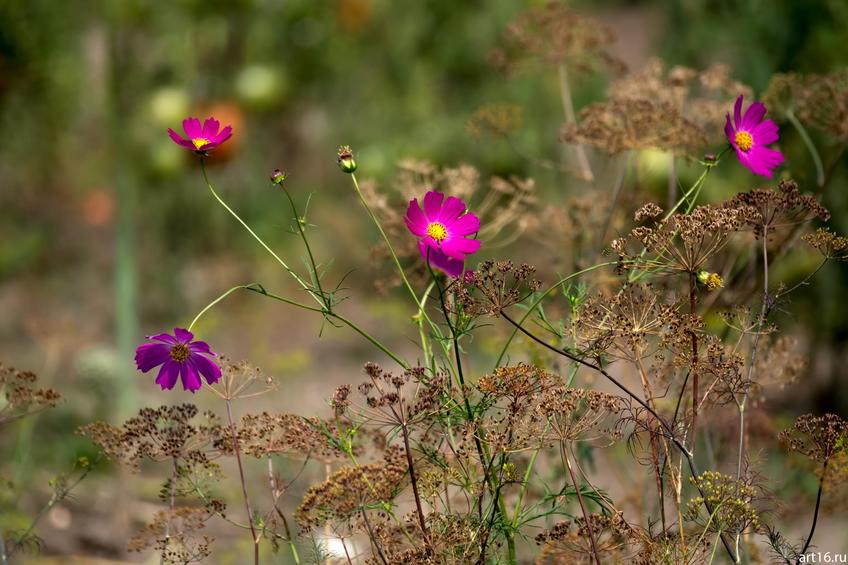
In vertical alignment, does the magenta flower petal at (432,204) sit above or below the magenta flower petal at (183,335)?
above

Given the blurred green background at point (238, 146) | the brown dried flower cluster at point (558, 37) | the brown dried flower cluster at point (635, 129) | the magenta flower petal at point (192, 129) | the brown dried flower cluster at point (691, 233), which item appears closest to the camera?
the brown dried flower cluster at point (691, 233)

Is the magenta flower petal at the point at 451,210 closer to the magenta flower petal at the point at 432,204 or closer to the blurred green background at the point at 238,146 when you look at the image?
the magenta flower petal at the point at 432,204

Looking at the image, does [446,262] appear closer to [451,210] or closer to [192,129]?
[451,210]

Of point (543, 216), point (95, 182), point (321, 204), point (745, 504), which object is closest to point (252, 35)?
point (321, 204)

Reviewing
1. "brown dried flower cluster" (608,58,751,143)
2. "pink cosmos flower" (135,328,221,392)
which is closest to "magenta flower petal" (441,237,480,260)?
"pink cosmos flower" (135,328,221,392)

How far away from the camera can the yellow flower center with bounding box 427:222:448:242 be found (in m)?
0.90

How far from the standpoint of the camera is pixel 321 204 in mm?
3729

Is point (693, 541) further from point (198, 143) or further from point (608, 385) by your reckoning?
point (608, 385)

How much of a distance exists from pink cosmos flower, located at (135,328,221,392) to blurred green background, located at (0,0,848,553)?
0.96 meters

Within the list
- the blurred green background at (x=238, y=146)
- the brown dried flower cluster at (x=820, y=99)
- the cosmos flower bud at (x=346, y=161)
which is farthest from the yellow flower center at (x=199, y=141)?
the blurred green background at (x=238, y=146)

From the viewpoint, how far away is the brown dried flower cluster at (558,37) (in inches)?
55.1

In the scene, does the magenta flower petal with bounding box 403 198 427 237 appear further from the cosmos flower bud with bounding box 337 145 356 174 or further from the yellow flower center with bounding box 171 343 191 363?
the yellow flower center with bounding box 171 343 191 363

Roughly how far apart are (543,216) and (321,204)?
243cm

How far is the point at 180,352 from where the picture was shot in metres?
0.90
